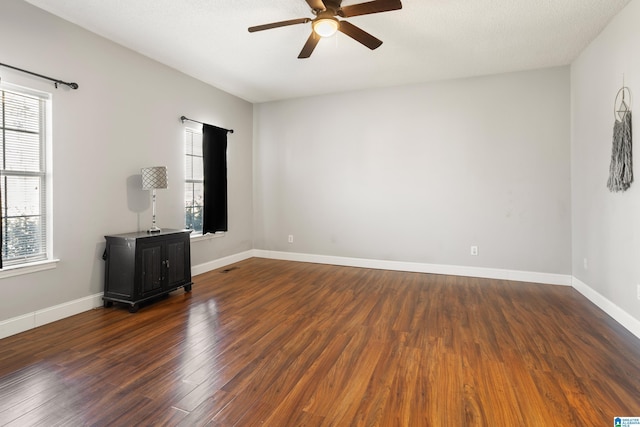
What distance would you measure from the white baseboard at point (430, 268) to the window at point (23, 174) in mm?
3439

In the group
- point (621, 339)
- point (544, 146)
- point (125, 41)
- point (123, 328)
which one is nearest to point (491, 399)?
point (621, 339)

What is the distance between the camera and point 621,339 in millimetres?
2561

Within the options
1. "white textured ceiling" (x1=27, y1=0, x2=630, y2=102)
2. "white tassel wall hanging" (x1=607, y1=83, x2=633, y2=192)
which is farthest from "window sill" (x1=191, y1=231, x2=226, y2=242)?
"white tassel wall hanging" (x1=607, y1=83, x2=633, y2=192)

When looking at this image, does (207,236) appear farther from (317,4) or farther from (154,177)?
(317,4)

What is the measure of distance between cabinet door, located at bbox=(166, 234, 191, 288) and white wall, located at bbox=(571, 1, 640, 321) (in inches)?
174

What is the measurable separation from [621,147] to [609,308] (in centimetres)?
154

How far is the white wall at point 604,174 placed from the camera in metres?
2.71

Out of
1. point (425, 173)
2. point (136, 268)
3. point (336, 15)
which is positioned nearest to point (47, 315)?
point (136, 268)

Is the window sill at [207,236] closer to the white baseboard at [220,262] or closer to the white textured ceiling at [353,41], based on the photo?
the white baseboard at [220,262]

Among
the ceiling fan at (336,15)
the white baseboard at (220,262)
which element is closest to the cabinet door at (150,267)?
the white baseboard at (220,262)

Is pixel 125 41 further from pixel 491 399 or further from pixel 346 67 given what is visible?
pixel 491 399

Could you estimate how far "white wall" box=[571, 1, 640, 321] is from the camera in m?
2.71

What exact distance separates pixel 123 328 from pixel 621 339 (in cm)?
419

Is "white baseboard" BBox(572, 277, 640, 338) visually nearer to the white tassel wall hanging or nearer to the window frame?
the white tassel wall hanging
